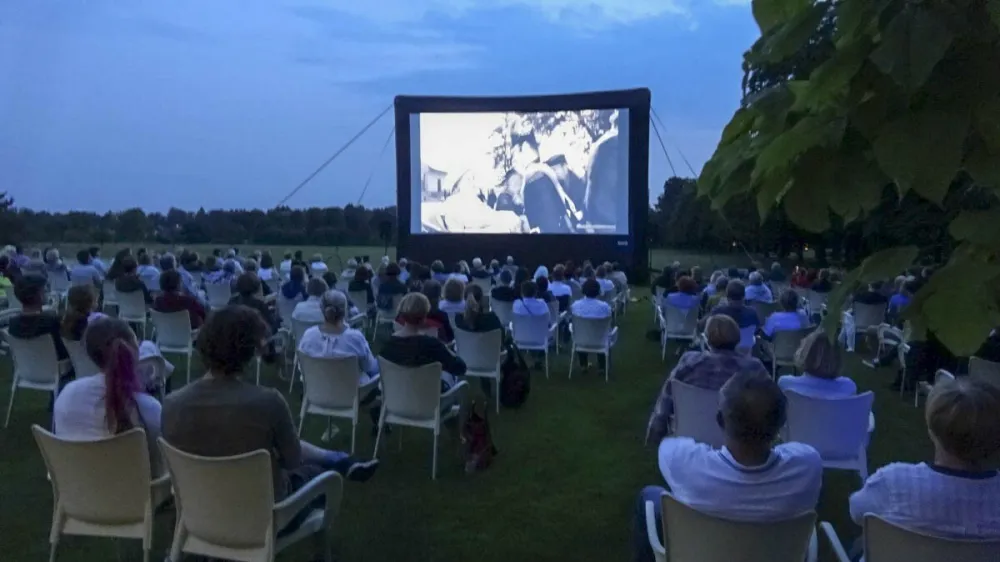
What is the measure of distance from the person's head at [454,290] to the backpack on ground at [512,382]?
49.5 inches

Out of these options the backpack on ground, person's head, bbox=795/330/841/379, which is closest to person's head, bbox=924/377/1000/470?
person's head, bbox=795/330/841/379

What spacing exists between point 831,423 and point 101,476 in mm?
3678

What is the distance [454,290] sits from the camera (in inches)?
343

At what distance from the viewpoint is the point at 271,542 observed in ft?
10.1

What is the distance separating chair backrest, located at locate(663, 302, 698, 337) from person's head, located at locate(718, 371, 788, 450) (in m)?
7.17

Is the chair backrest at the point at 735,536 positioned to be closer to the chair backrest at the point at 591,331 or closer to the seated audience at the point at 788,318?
the seated audience at the point at 788,318

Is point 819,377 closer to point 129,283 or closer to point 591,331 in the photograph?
point 591,331

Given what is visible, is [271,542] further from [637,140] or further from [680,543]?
[637,140]

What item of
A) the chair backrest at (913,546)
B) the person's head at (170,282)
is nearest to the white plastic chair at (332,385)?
the person's head at (170,282)

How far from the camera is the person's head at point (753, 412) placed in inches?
108

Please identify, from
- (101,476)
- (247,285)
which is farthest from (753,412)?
(247,285)

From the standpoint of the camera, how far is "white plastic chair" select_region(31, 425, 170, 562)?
126 inches

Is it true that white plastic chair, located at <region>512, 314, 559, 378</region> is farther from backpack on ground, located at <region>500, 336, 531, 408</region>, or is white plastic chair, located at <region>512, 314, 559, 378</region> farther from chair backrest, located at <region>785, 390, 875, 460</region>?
chair backrest, located at <region>785, 390, 875, 460</region>

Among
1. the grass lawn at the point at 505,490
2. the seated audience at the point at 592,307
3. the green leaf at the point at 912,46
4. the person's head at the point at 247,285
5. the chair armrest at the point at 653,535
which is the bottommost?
the grass lawn at the point at 505,490
